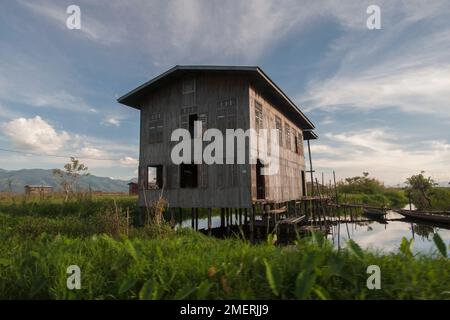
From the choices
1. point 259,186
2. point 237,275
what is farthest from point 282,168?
point 237,275

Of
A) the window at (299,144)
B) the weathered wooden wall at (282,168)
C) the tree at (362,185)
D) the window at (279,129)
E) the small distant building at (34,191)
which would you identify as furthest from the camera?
the tree at (362,185)

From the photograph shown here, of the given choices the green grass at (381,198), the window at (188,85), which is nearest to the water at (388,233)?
the window at (188,85)

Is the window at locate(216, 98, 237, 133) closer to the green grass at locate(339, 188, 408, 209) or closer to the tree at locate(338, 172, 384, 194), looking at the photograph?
the green grass at locate(339, 188, 408, 209)

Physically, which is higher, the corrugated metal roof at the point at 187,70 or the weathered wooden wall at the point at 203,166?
the corrugated metal roof at the point at 187,70

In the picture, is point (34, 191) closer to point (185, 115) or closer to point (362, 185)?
point (185, 115)

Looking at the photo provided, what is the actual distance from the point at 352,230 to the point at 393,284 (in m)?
22.3

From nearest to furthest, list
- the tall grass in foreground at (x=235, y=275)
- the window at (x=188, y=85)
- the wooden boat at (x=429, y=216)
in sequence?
the tall grass in foreground at (x=235, y=275)
the window at (x=188, y=85)
the wooden boat at (x=429, y=216)

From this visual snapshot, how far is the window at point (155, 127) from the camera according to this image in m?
15.6

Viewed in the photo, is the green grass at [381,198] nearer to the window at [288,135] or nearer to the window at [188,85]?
the window at [288,135]

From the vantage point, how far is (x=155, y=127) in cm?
1588

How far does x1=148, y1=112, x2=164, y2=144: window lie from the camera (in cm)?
1562

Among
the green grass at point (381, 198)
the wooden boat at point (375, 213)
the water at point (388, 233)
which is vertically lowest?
the water at point (388, 233)

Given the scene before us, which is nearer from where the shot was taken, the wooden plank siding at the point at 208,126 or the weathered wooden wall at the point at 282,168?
the wooden plank siding at the point at 208,126

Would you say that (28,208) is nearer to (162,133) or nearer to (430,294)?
(162,133)
